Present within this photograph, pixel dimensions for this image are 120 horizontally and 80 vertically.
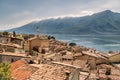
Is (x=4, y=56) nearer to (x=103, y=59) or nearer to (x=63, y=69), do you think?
(x=103, y=59)

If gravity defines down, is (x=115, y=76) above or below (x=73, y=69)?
below

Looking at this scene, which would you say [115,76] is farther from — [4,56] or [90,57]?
[4,56]

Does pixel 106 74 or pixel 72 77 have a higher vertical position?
pixel 72 77

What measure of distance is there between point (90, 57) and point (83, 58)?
82.2 inches

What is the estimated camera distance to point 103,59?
3528cm

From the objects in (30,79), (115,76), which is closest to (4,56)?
(115,76)

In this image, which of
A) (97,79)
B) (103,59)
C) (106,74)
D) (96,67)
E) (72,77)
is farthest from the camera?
(103,59)

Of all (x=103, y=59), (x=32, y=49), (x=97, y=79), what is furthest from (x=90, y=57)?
(x=32, y=49)

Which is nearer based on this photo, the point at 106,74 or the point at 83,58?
the point at 106,74

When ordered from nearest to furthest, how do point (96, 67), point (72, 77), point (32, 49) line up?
point (72, 77), point (96, 67), point (32, 49)

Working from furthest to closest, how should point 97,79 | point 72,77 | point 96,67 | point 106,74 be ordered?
point 96,67, point 106,74, point 97,79, point 72,77

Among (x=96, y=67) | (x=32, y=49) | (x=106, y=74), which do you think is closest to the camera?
(x=106, y=74)

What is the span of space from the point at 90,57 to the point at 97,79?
916 cm

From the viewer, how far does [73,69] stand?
55.6 feet
